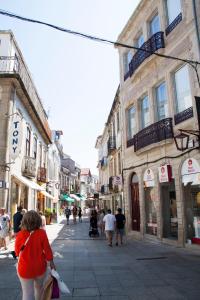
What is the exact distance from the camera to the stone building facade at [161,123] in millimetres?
11031

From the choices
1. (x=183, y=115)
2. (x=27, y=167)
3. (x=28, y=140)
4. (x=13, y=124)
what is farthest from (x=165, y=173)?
(x=28, y=140)

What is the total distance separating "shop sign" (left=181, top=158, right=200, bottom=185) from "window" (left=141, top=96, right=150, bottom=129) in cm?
424

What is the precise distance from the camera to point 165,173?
12.2 m

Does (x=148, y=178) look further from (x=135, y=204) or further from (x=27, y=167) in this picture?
(x=27, y=167)

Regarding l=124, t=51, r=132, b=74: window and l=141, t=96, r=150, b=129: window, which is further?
l=124, t=51, r=132, b=74: window

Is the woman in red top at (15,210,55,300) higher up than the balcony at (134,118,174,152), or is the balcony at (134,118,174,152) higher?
the balcony at (134,118,174,152)

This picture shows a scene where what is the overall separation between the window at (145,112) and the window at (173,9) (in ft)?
13.1

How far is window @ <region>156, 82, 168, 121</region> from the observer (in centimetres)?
1324

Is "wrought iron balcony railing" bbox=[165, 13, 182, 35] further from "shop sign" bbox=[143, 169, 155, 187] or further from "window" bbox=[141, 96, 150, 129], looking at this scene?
"shop sign" bbox=[143, 169, 155, 187]

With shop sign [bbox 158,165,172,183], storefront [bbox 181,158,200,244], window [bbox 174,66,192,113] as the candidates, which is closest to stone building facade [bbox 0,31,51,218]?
shop sign [bbox 158,165,172,183]

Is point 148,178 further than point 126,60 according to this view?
No

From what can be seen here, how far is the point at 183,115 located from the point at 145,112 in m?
3.90

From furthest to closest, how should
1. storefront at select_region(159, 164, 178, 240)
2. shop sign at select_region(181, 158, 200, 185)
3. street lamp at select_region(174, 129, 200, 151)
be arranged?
1. storefront at select_region(159, 164, 178, 240)
2. shop sign at select_region(181, 158, 200, 185)
3. street lamp at select_region(174, 129, 200, 151)

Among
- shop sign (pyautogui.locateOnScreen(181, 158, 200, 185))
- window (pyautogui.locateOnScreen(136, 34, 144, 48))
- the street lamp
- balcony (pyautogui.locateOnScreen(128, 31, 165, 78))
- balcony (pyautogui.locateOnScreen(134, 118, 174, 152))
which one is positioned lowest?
shop sign (pyautogui.locateOnScreen(181, 158, 200, 185))
